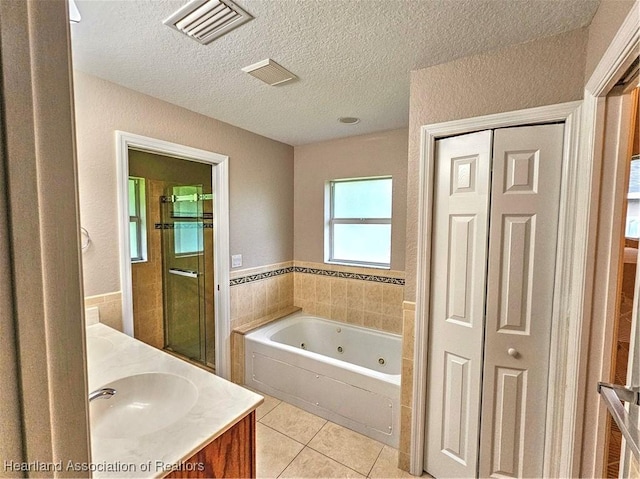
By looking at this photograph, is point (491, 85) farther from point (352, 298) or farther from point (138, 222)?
point (138, 222)

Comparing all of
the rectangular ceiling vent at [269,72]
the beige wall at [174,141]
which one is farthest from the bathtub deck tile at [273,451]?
the rectangular ceiling vent at [269,72]

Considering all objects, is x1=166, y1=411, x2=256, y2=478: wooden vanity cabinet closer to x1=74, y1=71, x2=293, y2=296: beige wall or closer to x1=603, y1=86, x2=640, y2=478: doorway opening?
x1=603, y1=86, x2=640, y2=478: doorway opening

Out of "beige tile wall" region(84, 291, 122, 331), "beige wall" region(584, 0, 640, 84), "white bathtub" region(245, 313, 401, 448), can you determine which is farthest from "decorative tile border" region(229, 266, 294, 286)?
"beige wall" region(584, 0, 640, 84)

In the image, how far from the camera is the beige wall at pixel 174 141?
1799mm

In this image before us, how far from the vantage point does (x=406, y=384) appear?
1.78 meters

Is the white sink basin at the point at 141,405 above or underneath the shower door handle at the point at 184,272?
underneath

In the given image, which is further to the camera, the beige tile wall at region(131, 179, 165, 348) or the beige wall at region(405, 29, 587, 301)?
the beige tile wall at region(131, 179, 165, 348)

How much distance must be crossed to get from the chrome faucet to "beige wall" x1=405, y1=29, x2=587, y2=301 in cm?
146

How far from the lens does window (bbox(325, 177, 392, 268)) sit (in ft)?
9.80

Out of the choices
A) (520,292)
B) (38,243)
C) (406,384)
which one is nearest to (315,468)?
(406,384)

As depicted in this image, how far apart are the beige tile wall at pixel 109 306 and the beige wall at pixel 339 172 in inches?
72.1

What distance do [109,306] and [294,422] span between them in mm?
1529

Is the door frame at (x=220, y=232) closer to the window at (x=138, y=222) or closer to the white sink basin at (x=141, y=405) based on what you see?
the window at (x=138, y=222)

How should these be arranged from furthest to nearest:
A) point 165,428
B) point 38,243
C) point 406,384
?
point 406,384
point 165,428
point 38,243
